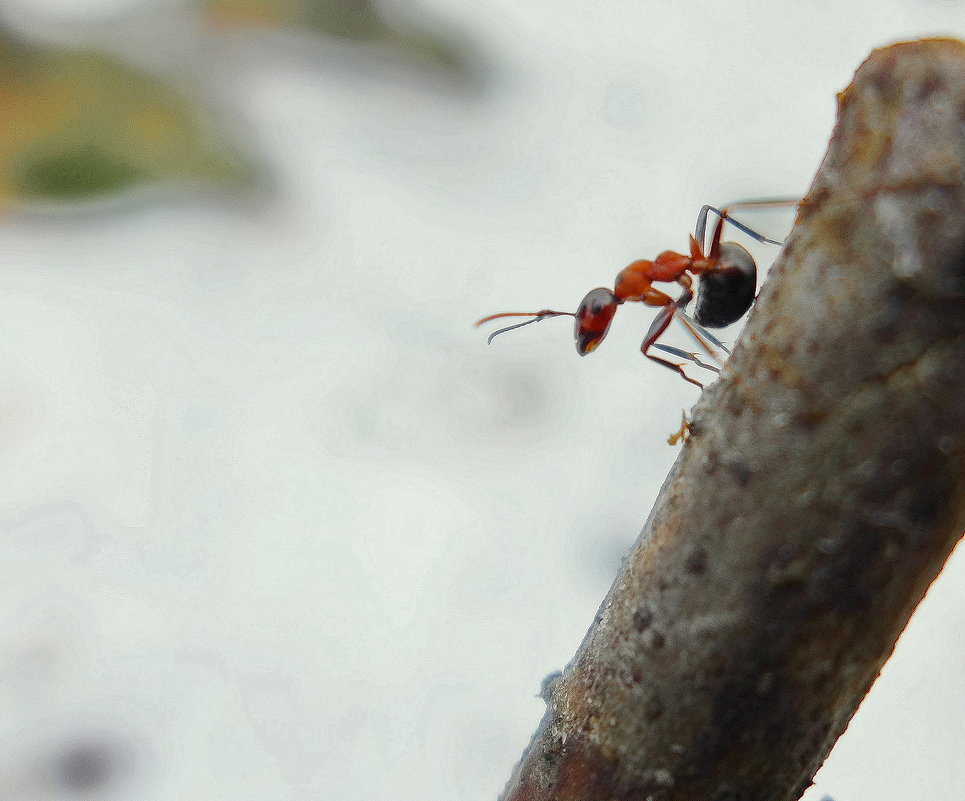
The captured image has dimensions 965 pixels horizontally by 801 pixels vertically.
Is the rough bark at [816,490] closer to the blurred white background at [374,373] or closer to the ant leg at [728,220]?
the ant leg at [728,220]

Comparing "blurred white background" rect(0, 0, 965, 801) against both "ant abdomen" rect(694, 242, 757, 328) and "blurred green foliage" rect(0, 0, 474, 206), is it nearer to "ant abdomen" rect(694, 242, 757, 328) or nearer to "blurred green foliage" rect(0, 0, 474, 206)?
"blurred green foliage" rect(0, 0, 474, 206)

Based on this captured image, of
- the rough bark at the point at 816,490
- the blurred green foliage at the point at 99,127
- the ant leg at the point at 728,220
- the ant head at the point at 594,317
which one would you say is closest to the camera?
the rough bark at the point at 816,490

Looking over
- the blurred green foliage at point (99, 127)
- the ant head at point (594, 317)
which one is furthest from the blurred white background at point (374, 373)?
the ant head at point (594, 317)

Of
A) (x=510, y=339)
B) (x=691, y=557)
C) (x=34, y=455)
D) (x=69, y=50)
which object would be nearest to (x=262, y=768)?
(x=34, y=455)

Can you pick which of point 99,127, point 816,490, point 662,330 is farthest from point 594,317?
point 99,127

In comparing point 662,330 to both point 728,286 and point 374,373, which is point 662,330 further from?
point 374,373

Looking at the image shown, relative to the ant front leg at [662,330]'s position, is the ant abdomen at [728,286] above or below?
above

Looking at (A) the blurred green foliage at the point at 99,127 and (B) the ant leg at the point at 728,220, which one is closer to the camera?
(B) the ant leg at the point at 728,220

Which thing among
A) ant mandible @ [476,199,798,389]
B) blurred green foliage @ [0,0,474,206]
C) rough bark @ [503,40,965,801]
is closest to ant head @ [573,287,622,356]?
ant mandible @ [476,199,798,389]

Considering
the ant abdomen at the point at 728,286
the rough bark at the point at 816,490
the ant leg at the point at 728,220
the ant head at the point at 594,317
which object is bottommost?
the rough bark at the point at 816,490
